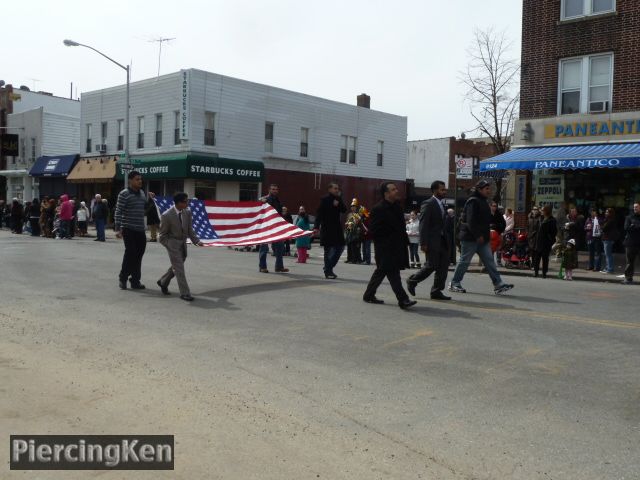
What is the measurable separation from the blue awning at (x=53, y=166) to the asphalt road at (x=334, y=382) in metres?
33.2

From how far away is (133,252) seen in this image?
36.3 ft

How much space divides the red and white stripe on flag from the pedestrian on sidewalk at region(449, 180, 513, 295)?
385 centimetres

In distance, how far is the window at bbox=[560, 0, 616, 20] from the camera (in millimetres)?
20656

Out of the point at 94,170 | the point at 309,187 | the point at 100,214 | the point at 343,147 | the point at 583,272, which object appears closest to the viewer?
the point at 583,272

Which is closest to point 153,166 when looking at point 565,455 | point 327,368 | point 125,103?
point 125,103

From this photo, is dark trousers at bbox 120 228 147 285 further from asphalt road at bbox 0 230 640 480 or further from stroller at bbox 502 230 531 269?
stroller at bbox 502 230 531 269

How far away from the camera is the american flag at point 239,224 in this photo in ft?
44.3

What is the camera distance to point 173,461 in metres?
4.05

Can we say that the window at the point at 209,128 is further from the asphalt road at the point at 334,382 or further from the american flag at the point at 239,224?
the asphalt road at the point at 334,382

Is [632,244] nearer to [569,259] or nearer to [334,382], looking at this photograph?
[569,259]

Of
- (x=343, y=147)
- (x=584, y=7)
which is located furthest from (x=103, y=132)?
(x=584, y=7)

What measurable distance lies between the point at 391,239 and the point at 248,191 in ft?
90.9

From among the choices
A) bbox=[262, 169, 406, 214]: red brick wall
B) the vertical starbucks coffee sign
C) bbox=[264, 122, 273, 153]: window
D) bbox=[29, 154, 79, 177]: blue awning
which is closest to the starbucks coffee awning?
bbox=[29, 154, 79, 177]: blue awning

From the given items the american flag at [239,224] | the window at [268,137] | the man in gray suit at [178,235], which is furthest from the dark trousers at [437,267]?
the window at [268,137]
